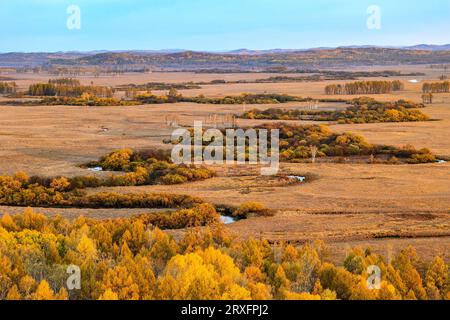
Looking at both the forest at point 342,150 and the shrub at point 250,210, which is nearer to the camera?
the shrub at point 250,210

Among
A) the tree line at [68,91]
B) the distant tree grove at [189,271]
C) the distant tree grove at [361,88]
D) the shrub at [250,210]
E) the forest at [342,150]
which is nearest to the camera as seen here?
the distant tree grove at [189,271]

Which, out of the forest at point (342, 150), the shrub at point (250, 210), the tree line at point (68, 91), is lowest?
the shrub at point (250, 210)

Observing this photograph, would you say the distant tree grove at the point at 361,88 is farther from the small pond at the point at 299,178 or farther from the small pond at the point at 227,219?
the small pond at the point at 227,219

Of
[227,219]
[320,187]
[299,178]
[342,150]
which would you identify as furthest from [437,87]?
[227,219]

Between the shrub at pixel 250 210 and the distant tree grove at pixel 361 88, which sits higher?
the distant tree grove at pixel 361 88

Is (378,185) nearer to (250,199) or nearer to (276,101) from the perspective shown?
(250,199)

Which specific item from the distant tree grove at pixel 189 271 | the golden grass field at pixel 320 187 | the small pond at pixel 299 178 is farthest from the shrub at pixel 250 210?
the small pond at pixel 299 178

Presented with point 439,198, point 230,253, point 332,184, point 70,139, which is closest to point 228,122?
point 70,139
